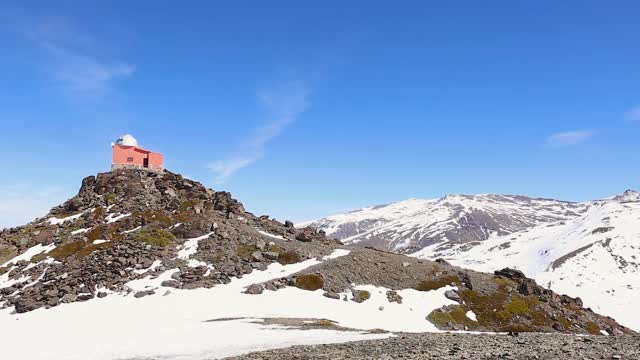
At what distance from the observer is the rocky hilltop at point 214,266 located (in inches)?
3120

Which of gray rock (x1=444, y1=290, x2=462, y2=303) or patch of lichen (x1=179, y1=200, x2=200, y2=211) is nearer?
gray rock (x1=444, y1=290, x2=462, y2=303)

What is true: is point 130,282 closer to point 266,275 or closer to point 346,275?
point 266,275

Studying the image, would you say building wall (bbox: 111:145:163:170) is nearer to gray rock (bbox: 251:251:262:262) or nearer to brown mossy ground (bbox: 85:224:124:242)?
brown mossy ground (bbox: 85:224:124:242)

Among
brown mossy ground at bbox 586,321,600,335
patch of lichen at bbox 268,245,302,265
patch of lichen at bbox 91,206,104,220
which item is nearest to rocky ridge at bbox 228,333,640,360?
patch of lichen at bbox 268,245,302,265

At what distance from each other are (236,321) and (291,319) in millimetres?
6991

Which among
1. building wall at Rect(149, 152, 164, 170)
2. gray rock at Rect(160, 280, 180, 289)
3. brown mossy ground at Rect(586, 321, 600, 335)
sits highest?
building wall at Rect(149, 152, 164, 170)

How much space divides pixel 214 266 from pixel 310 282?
16.5 meters

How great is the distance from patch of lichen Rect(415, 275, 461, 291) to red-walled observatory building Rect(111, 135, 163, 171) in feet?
243

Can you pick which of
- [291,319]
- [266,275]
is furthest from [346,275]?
[291,319]

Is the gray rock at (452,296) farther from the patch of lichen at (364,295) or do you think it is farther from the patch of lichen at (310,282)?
the patch of lichen at (310,282)

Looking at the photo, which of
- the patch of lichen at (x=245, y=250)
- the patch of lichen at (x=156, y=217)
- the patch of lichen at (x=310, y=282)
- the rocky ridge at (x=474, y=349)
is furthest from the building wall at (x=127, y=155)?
the rocky ridge at (x=474, y=349)

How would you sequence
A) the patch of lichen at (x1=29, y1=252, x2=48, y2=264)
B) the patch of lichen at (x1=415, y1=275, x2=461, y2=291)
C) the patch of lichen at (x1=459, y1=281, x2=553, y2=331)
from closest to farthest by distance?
1. the patch of lichen at (x1=459, y1=281, x2=553, y2=331)
2. the patch of lichen at (x1=415, y1=275, x2=461, y2=291)
3. the patch of lichen at (x1=29, y1=252, x2=48, y2=264)

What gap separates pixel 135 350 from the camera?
4500cm

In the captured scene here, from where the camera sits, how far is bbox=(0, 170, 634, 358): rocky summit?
76.6 metres
